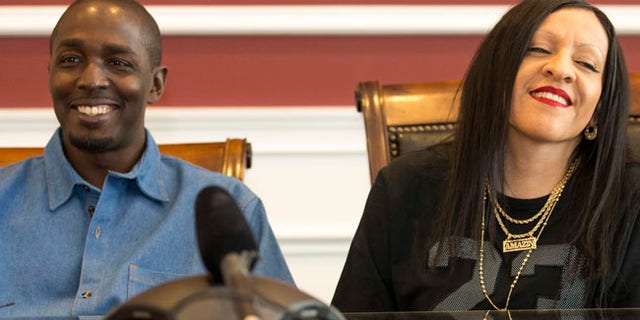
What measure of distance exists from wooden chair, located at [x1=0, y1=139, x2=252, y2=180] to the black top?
259 mm

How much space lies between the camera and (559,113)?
61.7 inches

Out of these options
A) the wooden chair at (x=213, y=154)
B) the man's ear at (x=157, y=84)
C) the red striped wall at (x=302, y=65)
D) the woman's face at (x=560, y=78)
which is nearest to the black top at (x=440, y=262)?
the woman's face at (x=560, y=78)

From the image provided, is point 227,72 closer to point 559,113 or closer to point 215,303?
point 559,113

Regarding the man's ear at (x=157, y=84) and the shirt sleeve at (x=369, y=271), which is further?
the man's ear at (x=157, y=84)

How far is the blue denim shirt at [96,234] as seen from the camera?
1.52 meters

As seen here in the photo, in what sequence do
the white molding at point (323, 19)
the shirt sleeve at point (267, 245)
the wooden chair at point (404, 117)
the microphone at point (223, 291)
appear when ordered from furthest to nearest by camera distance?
the white molding at point (323, 19) < the wooden chair at point (404, 117) < the shirt sleeve at point (267, 245) < the microphone at point (223, 291)

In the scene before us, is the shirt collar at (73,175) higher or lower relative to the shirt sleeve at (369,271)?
higher

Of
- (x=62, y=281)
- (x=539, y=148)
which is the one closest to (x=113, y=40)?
(x=62, y=281)

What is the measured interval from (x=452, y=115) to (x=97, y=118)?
1.97 feet

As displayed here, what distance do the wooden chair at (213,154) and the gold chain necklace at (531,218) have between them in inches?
17.1

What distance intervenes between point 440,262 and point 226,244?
35.0 inches

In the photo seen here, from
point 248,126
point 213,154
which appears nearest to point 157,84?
point 213,154

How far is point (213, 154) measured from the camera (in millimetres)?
1818

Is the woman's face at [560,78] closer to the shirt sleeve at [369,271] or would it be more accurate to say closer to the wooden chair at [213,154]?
the shirt sleeve at [369,271]
